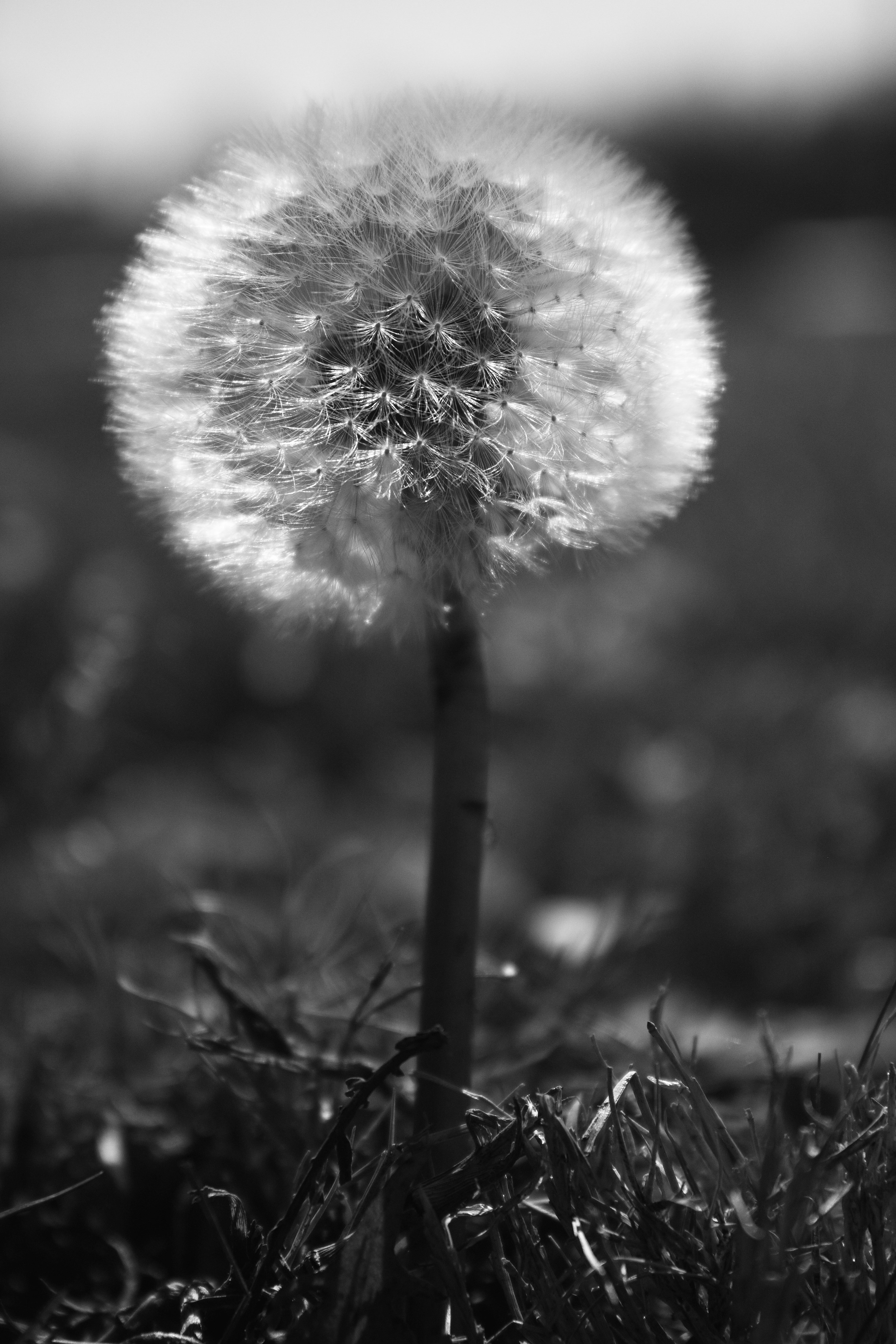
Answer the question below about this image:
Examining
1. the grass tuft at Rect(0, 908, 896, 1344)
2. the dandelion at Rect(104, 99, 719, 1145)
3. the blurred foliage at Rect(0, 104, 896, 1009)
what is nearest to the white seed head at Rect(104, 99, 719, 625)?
the dandelion at Rect(104, 99, 719, 1145)

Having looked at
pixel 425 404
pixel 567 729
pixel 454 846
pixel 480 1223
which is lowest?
pixel 480 1223

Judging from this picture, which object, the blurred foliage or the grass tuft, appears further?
the blurred foliage

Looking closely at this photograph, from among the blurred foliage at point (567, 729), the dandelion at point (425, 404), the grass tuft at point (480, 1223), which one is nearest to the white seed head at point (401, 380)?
the dandelion at point (425, 404)

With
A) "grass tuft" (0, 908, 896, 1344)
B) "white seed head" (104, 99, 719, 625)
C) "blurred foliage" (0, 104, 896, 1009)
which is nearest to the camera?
"grass tuft" (0, 908, 896, 1344)

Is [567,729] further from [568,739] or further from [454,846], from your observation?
[454,846]

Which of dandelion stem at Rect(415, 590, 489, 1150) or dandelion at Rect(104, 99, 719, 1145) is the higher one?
dandelion at Rect(104, 99, 719, 1145)

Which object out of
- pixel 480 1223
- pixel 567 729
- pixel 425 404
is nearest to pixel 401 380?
pixel 425 404

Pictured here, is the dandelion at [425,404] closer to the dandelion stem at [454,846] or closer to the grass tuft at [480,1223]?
the dandelion stem at [454,846]

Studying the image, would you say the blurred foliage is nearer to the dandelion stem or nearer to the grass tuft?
Answer: the dandelion stem
